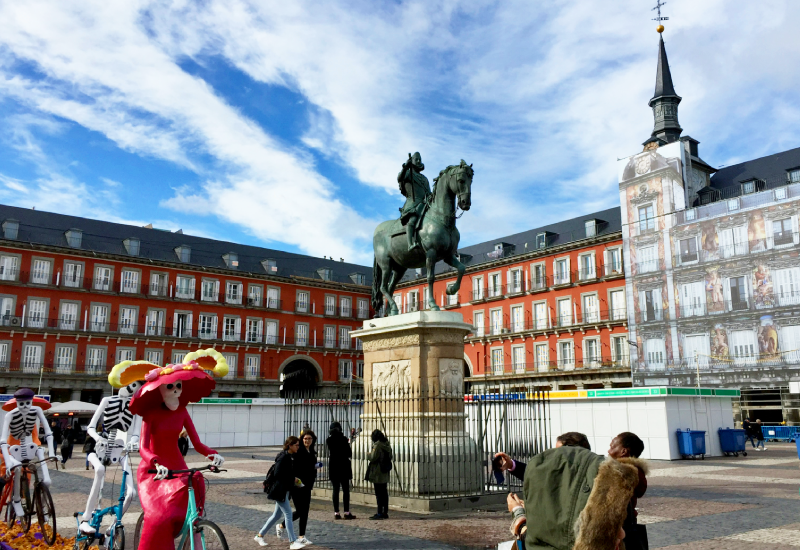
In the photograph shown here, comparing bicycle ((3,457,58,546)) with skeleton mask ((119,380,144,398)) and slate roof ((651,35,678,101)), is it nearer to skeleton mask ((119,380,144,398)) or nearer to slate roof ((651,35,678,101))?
skeleton mask ((119,380,144,398))

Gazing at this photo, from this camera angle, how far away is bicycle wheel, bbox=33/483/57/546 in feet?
23.2

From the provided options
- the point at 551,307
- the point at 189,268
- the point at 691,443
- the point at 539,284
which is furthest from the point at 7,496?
the point at 189,268

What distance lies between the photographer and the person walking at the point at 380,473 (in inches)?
369

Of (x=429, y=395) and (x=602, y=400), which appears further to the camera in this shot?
(x=602, y=400)

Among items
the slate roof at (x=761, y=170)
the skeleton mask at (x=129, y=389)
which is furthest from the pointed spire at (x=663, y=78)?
the skeleton mask at (x=129, y=389)

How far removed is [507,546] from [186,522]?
2.53 metres

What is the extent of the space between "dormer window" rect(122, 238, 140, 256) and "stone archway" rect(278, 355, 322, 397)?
14649mm

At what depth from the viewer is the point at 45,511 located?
724cm

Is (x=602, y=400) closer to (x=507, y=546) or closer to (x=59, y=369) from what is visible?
(x=507, y=546)

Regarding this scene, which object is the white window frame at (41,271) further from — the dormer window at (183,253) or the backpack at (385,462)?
the backpack at (385,462)

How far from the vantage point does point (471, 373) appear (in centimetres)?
5181

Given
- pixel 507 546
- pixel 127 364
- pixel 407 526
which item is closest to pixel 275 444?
pixel 407 526

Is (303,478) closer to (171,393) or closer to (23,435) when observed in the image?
(171,393)

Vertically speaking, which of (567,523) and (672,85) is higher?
(672,85)
